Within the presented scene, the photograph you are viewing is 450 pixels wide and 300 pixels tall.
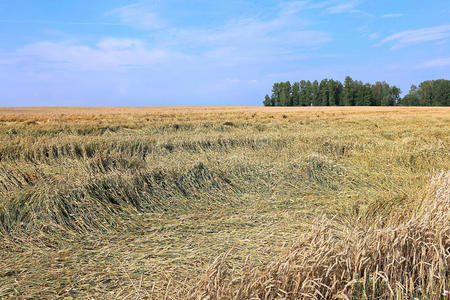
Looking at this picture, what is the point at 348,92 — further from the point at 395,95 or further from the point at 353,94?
the point at 395,95

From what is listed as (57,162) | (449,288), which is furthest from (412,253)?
(57,162)

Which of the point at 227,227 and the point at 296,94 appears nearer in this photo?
the point at 227,227

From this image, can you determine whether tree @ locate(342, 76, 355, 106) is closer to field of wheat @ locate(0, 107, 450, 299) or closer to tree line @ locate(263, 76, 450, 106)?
tree line @ locate(263, 76, 450, 106)

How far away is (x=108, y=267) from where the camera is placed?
301 centimetres

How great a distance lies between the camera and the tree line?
222ft

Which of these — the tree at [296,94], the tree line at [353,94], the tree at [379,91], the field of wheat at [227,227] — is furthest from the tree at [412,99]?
the field of wheat at [227,227]

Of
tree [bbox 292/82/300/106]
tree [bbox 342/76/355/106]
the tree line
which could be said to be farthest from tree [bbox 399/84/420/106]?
tree [bbox 292/82/300/106]

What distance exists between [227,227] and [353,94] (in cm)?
7242

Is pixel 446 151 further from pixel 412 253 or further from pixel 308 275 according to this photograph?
pixel 308 275

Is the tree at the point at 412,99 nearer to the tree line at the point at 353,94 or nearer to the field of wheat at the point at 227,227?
the tree line at the point at 353,94

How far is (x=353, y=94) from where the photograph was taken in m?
69.3

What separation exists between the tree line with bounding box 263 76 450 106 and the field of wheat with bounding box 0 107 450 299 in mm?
66474

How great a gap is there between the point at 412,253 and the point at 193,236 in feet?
7.29

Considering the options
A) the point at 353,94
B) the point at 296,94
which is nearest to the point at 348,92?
the point at 353,94
